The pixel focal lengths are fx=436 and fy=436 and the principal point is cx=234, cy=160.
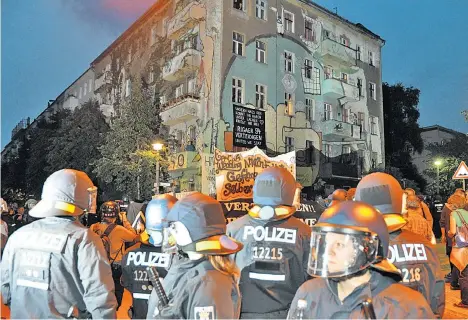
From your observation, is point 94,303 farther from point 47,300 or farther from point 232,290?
point 232,290

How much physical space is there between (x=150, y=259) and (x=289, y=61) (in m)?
24.6

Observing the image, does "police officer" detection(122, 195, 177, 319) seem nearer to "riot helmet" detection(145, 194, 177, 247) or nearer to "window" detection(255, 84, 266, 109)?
"riot helmet" detection(145, 194, 177, 247)

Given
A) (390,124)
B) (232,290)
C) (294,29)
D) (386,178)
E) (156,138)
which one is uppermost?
(294,29)

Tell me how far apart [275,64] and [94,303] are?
24420 millimetres

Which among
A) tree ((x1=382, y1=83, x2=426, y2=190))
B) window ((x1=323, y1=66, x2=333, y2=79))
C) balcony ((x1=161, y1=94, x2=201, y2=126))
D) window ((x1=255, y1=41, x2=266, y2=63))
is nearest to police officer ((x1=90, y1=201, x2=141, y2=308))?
balcony ((x1=161, y1=94, x2=201, y2=126))

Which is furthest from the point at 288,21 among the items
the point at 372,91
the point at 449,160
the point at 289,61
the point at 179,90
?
the point at 449,160

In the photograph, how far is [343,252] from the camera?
2.43 meters

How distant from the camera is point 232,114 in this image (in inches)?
949

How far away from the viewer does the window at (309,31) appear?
28766 millimetres

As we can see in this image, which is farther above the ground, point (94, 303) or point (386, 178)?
point (386, 178)

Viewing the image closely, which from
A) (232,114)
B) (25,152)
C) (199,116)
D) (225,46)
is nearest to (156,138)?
(199,116)

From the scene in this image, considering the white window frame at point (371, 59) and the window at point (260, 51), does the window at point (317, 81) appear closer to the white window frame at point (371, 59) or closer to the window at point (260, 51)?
the window at point (260, 51)

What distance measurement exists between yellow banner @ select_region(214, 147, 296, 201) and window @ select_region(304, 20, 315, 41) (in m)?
19.3

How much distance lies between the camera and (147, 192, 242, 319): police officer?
2633mm
